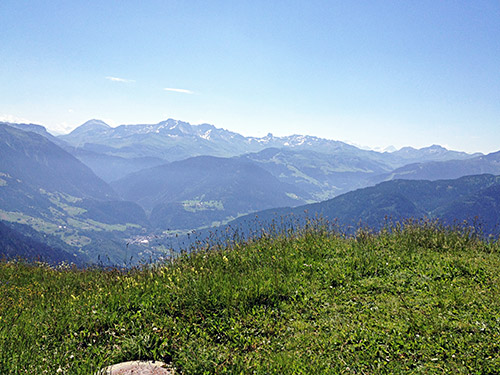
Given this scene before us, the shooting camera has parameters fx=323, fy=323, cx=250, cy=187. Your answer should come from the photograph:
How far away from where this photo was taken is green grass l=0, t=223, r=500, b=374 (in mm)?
4996

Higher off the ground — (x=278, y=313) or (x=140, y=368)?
(x=278, y=313)

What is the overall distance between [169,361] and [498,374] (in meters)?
4.85

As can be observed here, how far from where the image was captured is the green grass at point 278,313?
5.00 metres

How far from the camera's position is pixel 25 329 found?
5.75 meters

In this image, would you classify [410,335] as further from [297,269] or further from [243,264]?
[243,264]

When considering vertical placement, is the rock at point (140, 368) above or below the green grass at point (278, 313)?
below

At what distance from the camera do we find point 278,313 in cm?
647

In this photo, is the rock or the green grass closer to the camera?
the rock

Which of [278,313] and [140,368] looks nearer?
[140,368]

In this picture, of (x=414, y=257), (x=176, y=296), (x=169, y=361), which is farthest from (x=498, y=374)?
(x=176, y=296)

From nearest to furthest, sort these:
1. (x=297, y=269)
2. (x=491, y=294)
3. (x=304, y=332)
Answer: (x=304, y=332), (x=491, y=294), (x=297, y=269)

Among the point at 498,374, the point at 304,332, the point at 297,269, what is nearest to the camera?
the point at 498,374

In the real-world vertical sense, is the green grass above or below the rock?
above

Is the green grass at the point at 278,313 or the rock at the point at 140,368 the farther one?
the green grass at the point at 278,313
